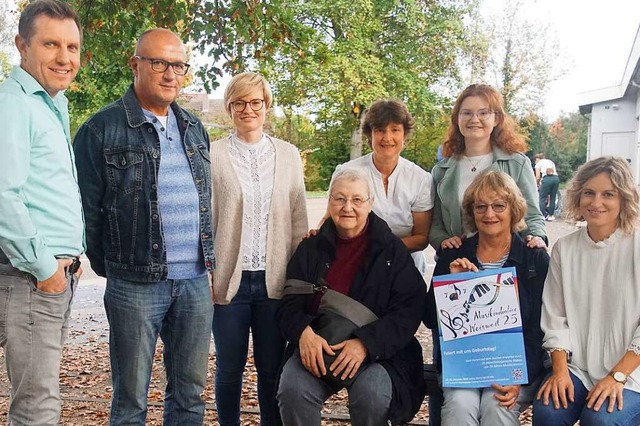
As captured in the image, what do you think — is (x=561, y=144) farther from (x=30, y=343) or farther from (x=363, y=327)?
(x=30, y=343)

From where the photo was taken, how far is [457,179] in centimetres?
381

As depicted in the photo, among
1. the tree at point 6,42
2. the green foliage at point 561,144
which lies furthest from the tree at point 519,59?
the tree at point 6,42

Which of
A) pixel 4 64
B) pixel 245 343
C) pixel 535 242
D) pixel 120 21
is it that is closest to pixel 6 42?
pixel 4 64

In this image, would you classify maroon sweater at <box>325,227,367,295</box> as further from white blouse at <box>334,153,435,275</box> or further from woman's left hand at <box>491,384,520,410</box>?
woman's left hand at <box>491,384,520,410</box>

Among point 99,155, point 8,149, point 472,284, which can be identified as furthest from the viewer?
point 472,284

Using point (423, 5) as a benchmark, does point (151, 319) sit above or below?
below

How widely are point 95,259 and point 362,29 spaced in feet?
78.5

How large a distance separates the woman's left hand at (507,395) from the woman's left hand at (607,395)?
1.15ft

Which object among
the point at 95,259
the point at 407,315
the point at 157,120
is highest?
the point at 157,120

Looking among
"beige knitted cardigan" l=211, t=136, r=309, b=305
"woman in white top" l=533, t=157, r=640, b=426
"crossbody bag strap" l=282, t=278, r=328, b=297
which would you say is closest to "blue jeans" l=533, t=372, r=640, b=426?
"woman in white top" l=533, t=157, r=640, b=426

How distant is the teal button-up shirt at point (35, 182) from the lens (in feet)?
8.09

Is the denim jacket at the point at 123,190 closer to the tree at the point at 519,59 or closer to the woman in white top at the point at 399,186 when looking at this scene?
the woman in white top at the point at 399,186

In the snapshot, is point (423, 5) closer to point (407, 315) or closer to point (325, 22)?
point (325, 22)

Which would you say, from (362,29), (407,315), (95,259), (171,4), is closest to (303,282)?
(407,315)
